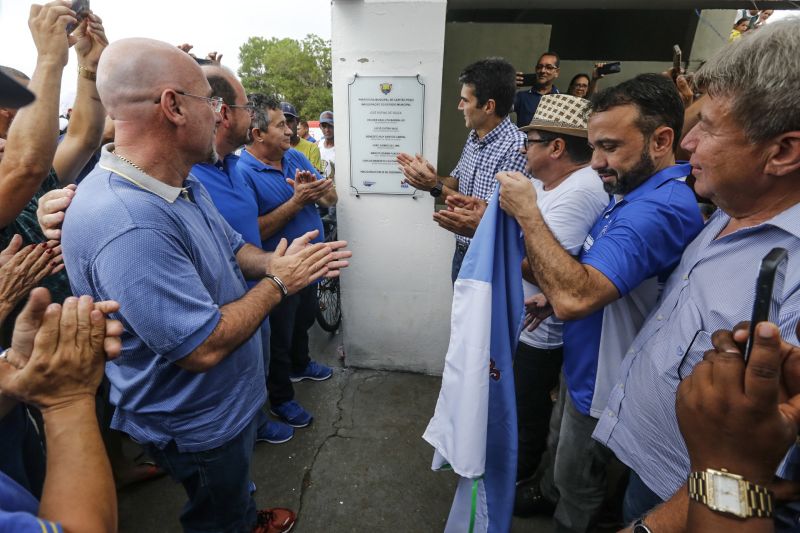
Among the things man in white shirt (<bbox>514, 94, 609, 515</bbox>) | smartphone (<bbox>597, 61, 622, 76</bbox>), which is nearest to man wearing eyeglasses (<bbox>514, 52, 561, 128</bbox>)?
smartphone (<bbox>597, 61, 622, 76</bbox>)

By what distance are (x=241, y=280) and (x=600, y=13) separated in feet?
27.2

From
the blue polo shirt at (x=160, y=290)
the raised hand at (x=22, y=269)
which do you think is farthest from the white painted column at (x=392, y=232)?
the raised hand at (x=22, y=269)

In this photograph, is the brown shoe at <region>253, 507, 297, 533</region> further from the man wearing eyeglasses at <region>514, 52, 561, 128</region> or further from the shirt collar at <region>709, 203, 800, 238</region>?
the man wearing eyeglasses at <region>514, 52, 561, 128</region>

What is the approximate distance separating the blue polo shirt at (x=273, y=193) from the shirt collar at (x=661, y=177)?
2310mm

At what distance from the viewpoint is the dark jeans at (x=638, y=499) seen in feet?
4.94

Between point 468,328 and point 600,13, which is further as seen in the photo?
point 600,13

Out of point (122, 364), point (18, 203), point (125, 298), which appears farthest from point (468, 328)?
point (18, 203)

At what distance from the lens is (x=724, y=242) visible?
4.17 ft

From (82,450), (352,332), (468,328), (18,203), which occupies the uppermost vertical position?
(18,203)

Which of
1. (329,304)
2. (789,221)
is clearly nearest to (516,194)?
(789,221)

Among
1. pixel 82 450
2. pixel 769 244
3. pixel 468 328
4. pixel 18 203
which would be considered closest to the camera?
pixel 82 450

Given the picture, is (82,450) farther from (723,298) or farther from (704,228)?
(704,228)

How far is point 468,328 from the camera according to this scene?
168cm

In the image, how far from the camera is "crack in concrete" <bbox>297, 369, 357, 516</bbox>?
264 cm
